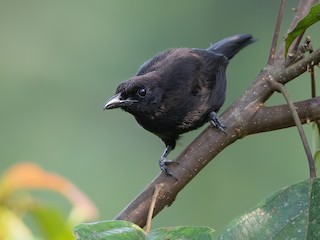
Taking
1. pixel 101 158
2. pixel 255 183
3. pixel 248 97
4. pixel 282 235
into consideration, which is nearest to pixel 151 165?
pixel 101 158

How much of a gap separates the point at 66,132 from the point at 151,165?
1074 millimetres

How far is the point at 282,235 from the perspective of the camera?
1.98 metres

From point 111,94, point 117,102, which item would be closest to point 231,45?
point 117,102

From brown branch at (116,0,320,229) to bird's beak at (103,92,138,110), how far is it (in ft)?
3.92

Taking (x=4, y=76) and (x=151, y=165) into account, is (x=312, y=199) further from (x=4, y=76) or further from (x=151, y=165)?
(x=4, y=76)

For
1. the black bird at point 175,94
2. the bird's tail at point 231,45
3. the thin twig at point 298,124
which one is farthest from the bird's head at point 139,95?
the thin twig at point 298,124

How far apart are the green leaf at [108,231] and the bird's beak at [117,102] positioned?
183 cm

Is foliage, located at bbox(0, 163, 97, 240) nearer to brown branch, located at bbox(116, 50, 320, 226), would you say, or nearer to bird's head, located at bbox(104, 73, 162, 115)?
brown branch, located at bbox(116, 50, 320, 226)

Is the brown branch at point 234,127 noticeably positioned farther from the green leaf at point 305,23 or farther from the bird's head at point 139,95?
the bird's head at point 139,95

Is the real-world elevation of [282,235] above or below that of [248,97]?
below

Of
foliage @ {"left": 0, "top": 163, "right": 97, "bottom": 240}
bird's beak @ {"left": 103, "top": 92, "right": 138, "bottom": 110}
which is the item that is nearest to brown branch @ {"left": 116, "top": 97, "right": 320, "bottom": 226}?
foliage @ {"left": 0, "top": 163, "right": 97, "bottom": 240}

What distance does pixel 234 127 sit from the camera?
8.41 feet

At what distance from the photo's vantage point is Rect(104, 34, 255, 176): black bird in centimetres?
400

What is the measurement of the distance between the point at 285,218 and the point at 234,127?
580 millimetres
